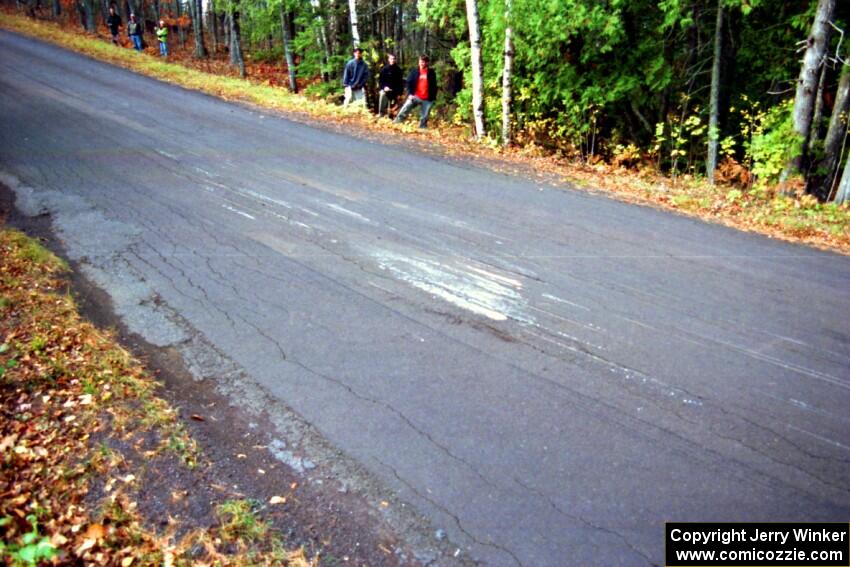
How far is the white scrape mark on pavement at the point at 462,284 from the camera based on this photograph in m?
5.68

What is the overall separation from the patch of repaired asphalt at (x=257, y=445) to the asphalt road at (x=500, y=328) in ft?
0.26

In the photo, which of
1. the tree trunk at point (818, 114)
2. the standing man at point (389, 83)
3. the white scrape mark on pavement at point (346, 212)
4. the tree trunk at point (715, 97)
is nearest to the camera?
the white scrape mark on pavement at point (346, 212)

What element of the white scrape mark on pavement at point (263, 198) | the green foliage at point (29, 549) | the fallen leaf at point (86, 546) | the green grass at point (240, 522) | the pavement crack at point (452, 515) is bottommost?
the pavement crack at point (452, 515)

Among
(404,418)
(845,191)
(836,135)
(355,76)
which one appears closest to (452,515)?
(404,418)

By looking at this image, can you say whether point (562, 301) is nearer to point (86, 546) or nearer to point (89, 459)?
point (89, 459)

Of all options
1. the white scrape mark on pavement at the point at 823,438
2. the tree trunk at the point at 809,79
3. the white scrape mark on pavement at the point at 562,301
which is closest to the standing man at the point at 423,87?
the tree trunk at the point at 809,79

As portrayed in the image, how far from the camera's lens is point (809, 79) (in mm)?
10289

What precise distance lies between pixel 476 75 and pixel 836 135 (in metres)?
8.01

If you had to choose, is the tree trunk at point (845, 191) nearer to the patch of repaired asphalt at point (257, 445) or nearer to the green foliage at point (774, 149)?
the green foliage at point (774, 149)

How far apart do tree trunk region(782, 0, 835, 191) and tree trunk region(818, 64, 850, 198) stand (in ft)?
3.83

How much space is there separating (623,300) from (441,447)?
9.54 feet

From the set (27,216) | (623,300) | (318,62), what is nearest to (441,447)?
(623,300)

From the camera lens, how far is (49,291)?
577 cm

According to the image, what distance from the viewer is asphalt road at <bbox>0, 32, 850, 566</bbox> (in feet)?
11.9
